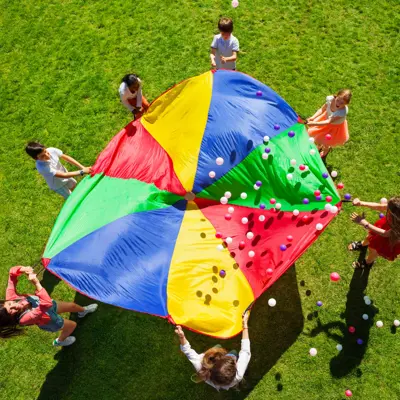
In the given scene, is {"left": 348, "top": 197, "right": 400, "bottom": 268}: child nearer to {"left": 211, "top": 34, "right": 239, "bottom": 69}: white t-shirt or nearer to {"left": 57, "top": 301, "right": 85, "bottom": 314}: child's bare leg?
{"left": 211, "top": 34, "right": 239, "bottom": 69}: white t-shirt

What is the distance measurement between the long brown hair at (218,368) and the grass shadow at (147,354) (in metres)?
0.93

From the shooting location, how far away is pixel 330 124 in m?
5.18

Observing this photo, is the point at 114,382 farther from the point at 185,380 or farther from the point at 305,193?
the point at 305,193

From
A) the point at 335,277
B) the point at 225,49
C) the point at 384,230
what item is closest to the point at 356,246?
the point at 335,277

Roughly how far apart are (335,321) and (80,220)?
3.22 m

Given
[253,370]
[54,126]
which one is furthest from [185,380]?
[54,126]

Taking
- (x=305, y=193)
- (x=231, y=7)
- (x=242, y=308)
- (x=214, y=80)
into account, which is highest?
(x=231, y=7)

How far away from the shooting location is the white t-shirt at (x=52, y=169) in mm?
4760

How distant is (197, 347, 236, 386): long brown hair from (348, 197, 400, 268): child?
1.94 m

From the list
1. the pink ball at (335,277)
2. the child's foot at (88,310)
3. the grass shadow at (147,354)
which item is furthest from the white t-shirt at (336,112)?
the child's foot at (88,310)

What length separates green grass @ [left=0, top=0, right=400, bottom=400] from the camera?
4.85 m

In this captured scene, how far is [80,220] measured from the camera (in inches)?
177

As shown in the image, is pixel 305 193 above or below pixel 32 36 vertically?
below

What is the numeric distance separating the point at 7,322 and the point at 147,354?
5.75 ft
